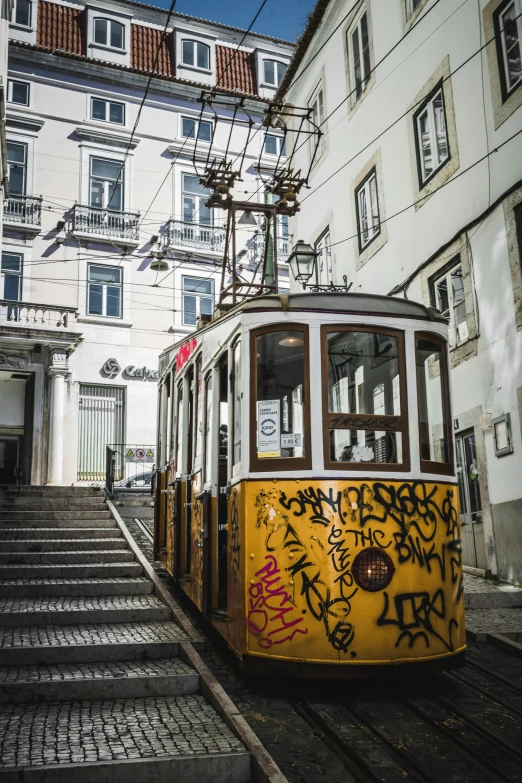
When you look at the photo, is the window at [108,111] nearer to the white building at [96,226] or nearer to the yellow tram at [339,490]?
the white building at [96,226]

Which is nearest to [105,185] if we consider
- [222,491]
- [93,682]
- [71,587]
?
[71,587]

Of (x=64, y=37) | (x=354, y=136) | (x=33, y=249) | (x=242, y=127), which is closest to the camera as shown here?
(x=354, y=136)

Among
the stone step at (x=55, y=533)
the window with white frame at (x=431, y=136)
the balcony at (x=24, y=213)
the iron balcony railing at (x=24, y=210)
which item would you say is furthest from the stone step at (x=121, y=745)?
the iron balcony railing at (x=24, y=210)

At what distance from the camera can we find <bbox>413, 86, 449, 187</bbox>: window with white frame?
12641 millimetres

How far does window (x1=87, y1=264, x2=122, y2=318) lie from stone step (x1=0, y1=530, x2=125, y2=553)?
1411cm

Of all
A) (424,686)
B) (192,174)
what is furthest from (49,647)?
(192,174)

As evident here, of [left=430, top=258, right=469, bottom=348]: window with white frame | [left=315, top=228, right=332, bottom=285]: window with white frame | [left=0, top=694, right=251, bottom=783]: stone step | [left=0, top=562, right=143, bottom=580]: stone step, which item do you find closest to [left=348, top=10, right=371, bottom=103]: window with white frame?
[left=315, top=228, right=332, bottom=285]: window with white frame

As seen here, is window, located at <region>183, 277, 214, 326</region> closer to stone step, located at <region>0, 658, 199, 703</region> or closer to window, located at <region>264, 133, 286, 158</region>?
window, located at <region>264, 133, 286, 158</region>

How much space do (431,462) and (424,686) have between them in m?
1.81

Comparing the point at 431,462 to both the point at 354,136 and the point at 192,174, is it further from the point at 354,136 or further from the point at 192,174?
the point at 192,174

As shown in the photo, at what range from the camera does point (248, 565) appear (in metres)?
6.05

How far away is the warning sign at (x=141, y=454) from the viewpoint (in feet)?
74.5

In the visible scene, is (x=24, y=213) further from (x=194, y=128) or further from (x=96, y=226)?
(x=194, y=128)

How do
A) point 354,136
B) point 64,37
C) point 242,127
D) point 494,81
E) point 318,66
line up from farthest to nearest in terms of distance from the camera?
point 242,127 → point 64,37 → point 318,66 → point 354,136 → point 494,81
